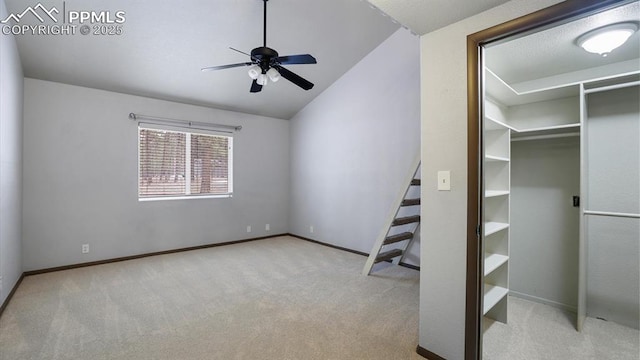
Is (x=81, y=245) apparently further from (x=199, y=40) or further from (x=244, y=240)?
(x=199, y=40)

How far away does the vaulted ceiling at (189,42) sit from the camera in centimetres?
298

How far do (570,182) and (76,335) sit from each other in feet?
14.4

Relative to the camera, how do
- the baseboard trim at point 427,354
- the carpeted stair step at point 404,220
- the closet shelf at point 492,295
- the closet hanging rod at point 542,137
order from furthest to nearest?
the carpeted stair step at point 404,220 → the closet hanging rod at point 542,137 → the closet shelf at point 492,295 → the baseboard trim at point 427,354

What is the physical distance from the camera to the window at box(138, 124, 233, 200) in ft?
14.6

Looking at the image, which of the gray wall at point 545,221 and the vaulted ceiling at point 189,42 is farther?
the vaulted ceiling at point 189,42

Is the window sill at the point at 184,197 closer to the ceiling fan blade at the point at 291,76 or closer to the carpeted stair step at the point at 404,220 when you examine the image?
the ceiling fan blade at the point at 291,76

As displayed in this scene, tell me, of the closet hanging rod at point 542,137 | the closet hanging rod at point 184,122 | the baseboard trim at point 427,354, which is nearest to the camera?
the baseboard trim at point 427,354

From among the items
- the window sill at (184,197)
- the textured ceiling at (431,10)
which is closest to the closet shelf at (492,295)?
the textured ceiling at (431,10)

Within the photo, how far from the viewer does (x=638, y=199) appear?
2.28m

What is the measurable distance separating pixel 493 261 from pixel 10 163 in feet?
15.6

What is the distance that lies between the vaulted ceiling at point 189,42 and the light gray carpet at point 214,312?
259cm

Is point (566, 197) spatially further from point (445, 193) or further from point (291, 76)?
point (291, 76)

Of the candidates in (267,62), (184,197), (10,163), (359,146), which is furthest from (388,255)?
(10,163)

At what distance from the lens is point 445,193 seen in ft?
6.04
